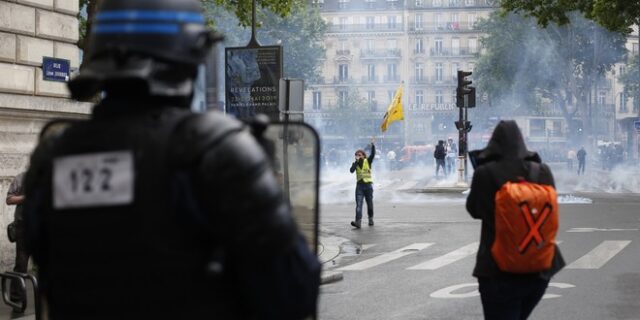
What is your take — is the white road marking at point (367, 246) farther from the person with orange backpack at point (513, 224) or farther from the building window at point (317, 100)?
the building window at point (317, 100)

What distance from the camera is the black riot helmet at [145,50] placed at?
2.41 metres

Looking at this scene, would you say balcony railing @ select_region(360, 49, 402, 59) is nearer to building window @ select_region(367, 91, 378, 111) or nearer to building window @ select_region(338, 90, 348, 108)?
building window @ select_region(367, 91, 378, 111)

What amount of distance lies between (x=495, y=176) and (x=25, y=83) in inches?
371

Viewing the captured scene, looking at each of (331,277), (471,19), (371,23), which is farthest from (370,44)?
(331,277)

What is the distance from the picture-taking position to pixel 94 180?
239cm

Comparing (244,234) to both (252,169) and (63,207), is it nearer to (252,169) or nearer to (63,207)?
(252,169)

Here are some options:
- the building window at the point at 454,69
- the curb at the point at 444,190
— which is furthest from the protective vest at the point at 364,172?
the building window at the point at 454,69

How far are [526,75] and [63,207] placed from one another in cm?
7682

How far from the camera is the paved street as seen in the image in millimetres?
10141

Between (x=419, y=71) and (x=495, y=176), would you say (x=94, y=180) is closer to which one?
(x=495, y=176)

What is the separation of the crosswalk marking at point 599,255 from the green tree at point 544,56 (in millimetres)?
57713

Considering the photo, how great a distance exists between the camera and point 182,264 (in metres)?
2.30

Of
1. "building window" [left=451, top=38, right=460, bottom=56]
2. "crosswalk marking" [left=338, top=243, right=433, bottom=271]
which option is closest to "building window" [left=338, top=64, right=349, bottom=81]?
"building window" [left=451, top=38, right=460, bottom=56]

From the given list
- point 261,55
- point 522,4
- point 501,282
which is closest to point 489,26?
point 522,4
